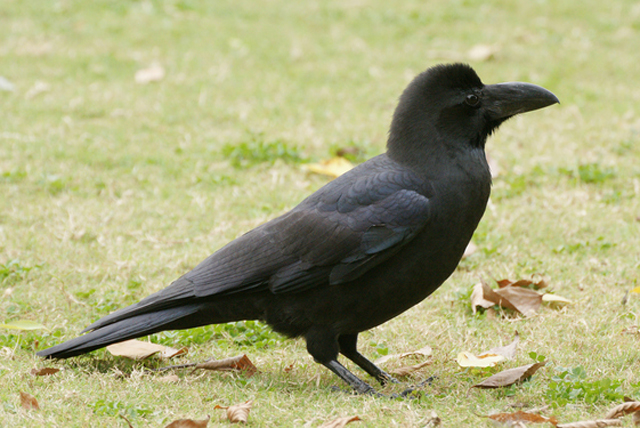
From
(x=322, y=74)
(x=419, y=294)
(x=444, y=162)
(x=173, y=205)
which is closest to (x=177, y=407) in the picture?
(x=419, y=294)

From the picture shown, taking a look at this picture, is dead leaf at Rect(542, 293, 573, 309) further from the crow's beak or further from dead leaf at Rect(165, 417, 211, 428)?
dead leaf at Rect(165, 417, 211, 428)

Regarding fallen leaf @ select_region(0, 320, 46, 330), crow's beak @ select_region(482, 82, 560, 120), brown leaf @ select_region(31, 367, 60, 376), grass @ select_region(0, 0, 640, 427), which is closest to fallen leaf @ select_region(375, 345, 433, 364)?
grass @ select_region(0, 0, 640, 427)

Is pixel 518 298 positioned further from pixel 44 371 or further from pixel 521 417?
pixel 44 371

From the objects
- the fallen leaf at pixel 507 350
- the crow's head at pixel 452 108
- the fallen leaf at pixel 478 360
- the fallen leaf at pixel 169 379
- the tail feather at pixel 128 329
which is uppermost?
the crow's head at pixel 452 108

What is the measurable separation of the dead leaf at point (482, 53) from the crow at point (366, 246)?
5656 mm

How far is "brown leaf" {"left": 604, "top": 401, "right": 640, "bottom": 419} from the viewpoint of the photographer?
115 inches

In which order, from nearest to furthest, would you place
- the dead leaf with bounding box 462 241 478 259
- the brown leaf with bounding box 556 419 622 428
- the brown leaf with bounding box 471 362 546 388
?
the brown leaf with bounding box 556 419 622 428
the brown leaf with bounding box 471 362 546 388
the dead leaf with bounding box 462 241 478 259

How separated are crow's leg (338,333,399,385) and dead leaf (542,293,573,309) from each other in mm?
1098

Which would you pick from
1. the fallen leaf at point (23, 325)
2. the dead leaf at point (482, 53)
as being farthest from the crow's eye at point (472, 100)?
the dead leaf at point (482, 53)

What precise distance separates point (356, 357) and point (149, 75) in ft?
18.4

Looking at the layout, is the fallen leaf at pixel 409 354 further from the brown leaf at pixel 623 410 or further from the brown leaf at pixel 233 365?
the brown leaf at pixel 623 410

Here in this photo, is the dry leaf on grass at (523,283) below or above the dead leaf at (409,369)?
above

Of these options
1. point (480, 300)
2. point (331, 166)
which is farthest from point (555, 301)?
point (331, 166)

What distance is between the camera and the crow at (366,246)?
3.37 m
